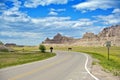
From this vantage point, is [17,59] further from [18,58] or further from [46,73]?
[46,73]

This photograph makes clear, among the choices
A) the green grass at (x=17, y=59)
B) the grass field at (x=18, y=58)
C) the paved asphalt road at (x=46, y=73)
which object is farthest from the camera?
the grass field at (x=18, y=58)

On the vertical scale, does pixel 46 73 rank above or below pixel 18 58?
above

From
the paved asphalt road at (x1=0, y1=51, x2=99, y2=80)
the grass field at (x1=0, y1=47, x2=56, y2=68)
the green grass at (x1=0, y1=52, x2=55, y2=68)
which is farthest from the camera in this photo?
the grass field at (x1=0, y1=47, x2=56, y2=68)

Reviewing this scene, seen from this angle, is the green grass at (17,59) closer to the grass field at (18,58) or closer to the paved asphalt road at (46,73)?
the grass field at (18,58)

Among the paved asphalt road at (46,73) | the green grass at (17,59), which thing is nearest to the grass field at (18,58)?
the green grass at (17,59)

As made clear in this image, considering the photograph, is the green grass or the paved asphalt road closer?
the paved asphalt road

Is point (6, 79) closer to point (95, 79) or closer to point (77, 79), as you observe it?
point (77, 79)

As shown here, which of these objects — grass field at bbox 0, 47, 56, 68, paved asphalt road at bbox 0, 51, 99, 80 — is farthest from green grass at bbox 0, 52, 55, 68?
paved asphalt road at bbox 0, 51, 99, 80

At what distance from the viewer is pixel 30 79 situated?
50.4 ft

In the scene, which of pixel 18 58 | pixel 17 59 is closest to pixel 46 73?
pixel 17 59

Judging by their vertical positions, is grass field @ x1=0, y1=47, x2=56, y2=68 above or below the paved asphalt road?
below

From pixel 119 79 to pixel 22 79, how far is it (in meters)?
A: 5.34

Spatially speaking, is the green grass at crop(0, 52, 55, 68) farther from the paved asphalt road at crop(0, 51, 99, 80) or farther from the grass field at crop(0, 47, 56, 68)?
the paved asphalt road at crop(0, 51, 99, 80)

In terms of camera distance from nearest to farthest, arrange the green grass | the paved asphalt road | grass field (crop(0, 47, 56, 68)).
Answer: the paved asphalt road → the green grass → grass field (crop(0, 47, 56, 68))
